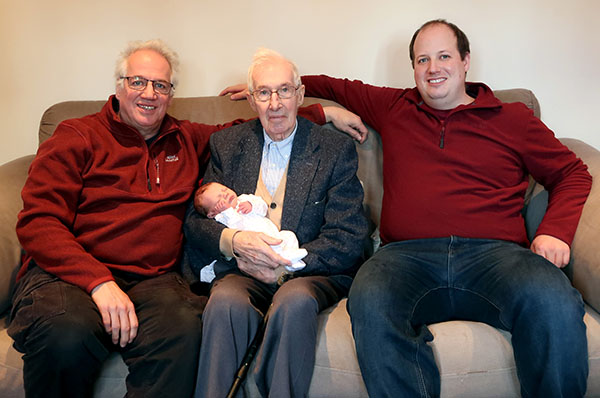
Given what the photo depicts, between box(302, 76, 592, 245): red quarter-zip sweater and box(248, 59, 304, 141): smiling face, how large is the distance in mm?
433

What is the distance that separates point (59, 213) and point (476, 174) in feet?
4.61

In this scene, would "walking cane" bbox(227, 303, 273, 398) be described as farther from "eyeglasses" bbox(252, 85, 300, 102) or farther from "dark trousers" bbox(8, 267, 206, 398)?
"eyeglasses" bbox(252, 85, 300, 102)

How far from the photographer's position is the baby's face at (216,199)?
185cm

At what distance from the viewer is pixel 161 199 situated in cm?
189

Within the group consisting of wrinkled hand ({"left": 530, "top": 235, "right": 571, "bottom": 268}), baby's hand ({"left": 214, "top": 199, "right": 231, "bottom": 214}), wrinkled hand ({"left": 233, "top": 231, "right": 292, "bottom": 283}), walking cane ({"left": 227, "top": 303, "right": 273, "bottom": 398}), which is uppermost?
baby's hand ({"left": 214, "top": 199, "right": 231, "bottom": 214})

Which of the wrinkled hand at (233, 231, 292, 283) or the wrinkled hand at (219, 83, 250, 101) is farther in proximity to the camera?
the wrinkled hand at (219, 83, 250, 101)

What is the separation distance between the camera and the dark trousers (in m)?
1.47

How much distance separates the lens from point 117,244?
5.90ft

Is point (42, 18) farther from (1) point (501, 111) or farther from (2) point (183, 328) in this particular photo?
(1) point (501, 111)

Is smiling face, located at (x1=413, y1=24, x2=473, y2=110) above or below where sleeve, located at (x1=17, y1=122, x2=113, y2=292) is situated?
above

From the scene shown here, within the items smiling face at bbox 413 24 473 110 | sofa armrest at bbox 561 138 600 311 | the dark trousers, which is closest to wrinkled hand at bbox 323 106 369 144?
smiling face at bbox 413 24 473 110

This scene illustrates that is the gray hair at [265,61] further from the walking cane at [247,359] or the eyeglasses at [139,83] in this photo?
the walking cane at [247,359]

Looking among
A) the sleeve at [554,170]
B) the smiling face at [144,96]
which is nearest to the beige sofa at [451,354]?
the sleeve at [554,170]

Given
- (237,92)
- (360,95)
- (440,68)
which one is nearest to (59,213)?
(237,92)
